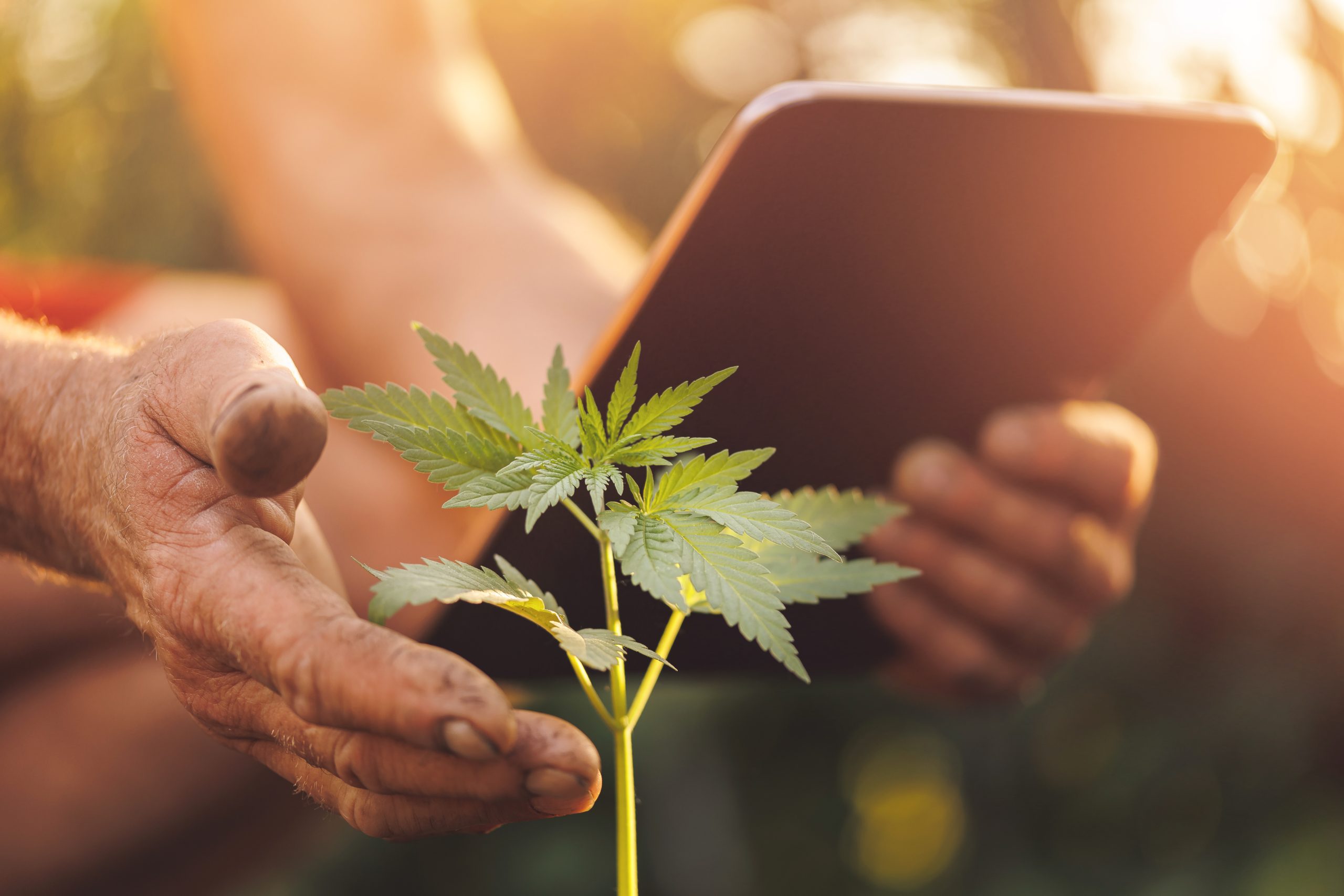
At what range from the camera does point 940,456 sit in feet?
3.26

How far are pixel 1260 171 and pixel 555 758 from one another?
74cm

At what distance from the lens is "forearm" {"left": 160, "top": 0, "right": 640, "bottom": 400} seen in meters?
1.58

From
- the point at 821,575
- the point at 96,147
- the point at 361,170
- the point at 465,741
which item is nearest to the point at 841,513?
the point at 821,575

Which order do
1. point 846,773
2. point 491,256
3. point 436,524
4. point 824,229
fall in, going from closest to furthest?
point 824,229, point 491,256, point 436,524, point 846,773

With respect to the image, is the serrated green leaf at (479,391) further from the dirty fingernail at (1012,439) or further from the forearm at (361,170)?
the forearm at (361,170)

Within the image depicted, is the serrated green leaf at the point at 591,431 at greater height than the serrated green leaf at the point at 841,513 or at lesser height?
greater

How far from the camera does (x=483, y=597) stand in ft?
1.14

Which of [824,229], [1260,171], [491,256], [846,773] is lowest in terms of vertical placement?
[846,773]

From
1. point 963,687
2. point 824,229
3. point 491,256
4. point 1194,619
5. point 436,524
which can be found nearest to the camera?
point 824,229

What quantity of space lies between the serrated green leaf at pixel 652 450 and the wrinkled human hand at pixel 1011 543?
594 millimetres

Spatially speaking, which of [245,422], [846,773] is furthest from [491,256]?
[846,773]

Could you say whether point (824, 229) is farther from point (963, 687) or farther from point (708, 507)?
point (963, 687)

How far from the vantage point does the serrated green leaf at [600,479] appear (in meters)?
0.39

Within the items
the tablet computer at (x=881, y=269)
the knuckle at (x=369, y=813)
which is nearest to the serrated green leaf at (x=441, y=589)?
the knuckle at (x=369, y=813)
